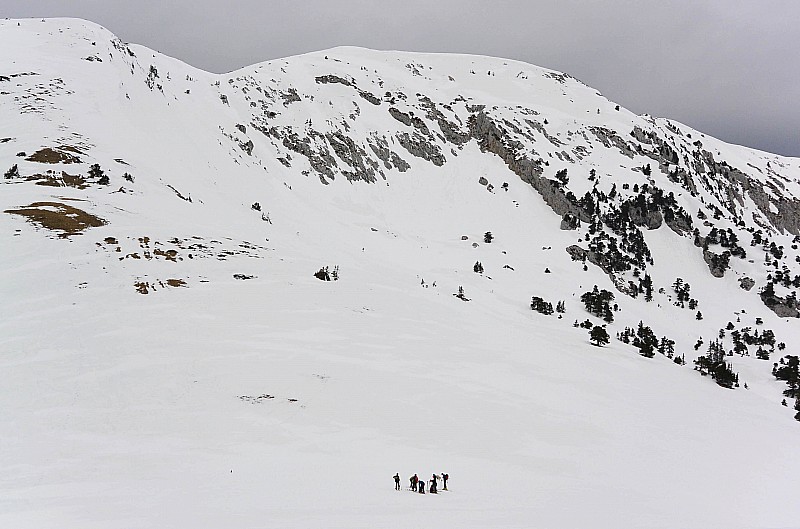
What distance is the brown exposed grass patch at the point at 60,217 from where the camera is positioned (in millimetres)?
16672

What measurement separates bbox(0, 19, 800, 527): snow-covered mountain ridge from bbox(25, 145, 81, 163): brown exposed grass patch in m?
0.11

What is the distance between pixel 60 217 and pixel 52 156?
21.6 ft

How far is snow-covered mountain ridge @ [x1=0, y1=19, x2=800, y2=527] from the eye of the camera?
908 centimetres

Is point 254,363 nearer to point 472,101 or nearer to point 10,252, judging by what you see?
point 10,252

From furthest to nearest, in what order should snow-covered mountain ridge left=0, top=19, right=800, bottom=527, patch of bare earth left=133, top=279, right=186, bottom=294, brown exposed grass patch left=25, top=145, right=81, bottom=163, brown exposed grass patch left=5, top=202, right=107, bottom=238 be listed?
brown exposed grass patch left=25, top=145, right=81, bottom=163 < brown exposed grass patch left=5, top=202, right=107, bottom=238 < patch of bare earth left=133, top=279, right=186, bottom=294 < snow-covered mountain ridge left=0, top=19, right=800, bottom=527

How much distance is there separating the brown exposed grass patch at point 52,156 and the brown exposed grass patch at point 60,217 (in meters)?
4.79

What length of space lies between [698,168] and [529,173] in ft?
93.3

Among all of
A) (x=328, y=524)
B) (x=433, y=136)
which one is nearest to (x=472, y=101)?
(x=433, y=136)

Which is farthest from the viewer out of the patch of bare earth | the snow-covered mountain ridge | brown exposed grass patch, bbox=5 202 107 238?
brown exposed grass patch, bbox=5 202 107 238

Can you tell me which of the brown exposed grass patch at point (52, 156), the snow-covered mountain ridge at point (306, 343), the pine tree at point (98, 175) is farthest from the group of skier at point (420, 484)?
the brown exposed grass patch at point (52, 156)

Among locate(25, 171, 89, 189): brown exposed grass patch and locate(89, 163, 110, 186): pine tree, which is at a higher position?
locate(89, 163, 110, 186): pine tree

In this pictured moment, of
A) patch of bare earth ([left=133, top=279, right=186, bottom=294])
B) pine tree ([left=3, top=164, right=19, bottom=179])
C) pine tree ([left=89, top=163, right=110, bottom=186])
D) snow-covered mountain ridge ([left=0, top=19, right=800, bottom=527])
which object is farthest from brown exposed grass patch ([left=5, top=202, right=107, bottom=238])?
pine tree ([left=89, top=163, right=110, bottom=186])

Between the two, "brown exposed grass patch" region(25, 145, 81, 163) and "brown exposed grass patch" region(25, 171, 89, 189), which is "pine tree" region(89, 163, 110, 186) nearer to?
"brown exposed grass patch" region(25, 171, 89, 189)

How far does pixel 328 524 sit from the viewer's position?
24.6ft
